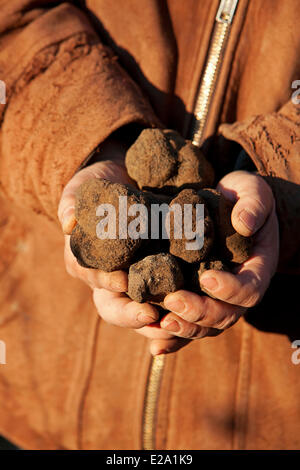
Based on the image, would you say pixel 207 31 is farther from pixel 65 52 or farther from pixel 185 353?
pixel 185 353

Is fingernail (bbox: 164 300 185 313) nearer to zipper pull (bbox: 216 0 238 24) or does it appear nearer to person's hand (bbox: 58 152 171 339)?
person's hand (bbox: 58 152 171 339)

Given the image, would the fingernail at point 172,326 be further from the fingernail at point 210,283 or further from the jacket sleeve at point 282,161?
the jacket sleeve at point 282,161

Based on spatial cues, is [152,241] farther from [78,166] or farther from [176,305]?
[78,166]

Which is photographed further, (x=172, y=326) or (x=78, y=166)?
(x=78, y=166)

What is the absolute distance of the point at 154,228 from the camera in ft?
3.69

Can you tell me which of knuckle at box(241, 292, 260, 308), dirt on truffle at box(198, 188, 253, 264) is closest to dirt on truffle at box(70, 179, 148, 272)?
dirt on truffle at box(198, 188, 253, 264)

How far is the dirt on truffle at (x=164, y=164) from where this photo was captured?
127 cm

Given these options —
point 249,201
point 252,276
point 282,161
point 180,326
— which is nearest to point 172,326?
point 180,326

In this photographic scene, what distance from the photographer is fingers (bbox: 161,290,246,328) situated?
38.5 inches

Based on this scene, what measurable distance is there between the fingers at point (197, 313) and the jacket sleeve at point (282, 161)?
341mm

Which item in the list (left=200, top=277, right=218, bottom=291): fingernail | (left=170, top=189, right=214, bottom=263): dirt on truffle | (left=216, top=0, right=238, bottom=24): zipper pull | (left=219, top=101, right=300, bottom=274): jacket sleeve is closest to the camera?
(left=200, top=277, right=218, bottom=291): fingernail

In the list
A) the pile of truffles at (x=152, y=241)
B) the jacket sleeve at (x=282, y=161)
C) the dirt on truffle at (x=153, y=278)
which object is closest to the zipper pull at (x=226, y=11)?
the jacket sleeve at (x=282, y=161)

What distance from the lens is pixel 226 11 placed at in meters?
1.35

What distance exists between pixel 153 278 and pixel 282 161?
2.01 ft
